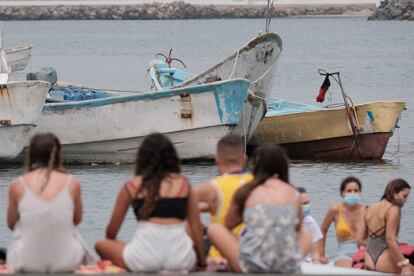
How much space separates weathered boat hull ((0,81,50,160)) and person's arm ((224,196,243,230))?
12.8m

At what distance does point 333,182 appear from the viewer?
2209 cm

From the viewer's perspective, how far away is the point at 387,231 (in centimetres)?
1165

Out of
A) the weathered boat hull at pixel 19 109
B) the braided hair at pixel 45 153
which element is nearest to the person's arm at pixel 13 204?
the braided hair at pixel 45 153

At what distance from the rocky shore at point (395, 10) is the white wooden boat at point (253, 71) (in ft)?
335

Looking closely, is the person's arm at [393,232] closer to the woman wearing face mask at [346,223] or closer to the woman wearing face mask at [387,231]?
the woman wearing face mask at [387,231]

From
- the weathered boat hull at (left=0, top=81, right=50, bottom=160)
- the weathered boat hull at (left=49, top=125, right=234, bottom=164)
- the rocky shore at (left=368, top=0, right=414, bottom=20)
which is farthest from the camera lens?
the rocky shore at (left=368, top=0, right=414, bottom=20)

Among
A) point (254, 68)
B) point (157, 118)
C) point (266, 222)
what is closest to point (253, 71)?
point (254, 68)

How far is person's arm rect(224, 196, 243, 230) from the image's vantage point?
30.6 ft

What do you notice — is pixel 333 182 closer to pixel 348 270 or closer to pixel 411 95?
pixel 348 270

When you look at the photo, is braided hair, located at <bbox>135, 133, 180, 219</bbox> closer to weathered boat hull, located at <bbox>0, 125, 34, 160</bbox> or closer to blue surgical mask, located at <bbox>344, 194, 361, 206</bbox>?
blue surgical mask, located at <bbox>344, 194, 361, 206</bbox>

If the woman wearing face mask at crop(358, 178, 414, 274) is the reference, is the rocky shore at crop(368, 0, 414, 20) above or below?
above

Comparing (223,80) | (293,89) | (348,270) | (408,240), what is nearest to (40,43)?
(293,89)

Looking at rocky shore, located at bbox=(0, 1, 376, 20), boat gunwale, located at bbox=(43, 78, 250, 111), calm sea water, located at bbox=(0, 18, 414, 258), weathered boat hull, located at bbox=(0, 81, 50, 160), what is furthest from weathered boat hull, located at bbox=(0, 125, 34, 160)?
rocky shore, located at bbox=(0, 1, 376, 20)

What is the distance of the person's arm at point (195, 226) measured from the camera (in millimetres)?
9289
